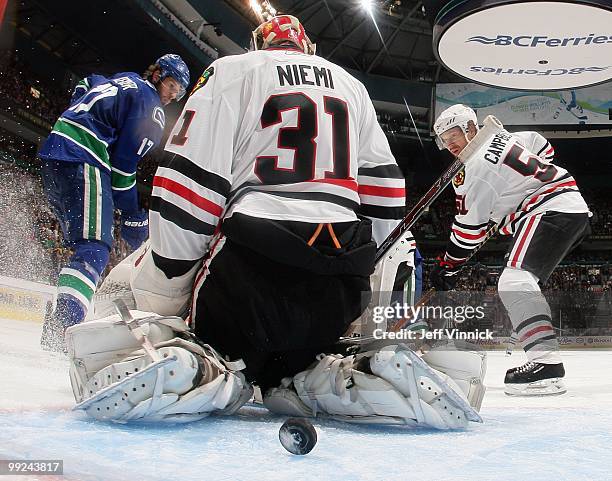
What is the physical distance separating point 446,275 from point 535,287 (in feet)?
2.23

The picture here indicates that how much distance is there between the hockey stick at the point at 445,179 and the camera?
1.76m

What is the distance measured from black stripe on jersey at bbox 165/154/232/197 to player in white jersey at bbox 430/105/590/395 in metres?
1.52

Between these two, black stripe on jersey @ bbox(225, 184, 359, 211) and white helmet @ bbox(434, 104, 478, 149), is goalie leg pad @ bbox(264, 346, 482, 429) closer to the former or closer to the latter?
black stripe on jersey @ bbox(225, 184, 359, 211)

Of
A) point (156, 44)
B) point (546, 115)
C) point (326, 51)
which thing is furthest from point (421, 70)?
point (156, 44)

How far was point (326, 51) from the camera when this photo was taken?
53.7ft

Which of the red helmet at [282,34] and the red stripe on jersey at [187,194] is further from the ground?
the red helmet at [282,34]

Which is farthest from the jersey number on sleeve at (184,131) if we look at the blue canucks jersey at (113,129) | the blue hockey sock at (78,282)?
the blue canucks jersey at (113,129)

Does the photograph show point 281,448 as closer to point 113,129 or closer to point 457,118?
point 113,129

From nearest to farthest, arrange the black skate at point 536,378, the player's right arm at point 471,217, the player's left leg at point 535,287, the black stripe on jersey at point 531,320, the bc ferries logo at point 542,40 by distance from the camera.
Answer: the black skate at point 536,378 < the player's left leg at point 535,287 < the black stripe on jersey at point 531,320 < the player's right arm at point 471,217 < the bc ferries logo at point 542,40

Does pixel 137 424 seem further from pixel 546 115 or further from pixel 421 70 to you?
pixel 421 70

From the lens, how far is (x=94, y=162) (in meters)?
2.36

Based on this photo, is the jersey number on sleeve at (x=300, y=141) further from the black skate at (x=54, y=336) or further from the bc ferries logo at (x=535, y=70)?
the bc ferries logo at (x=535, y=70)

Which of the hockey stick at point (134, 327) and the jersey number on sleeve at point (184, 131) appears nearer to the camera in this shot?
the hockey stick at point (134, 327)

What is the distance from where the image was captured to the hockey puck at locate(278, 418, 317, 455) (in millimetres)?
830
